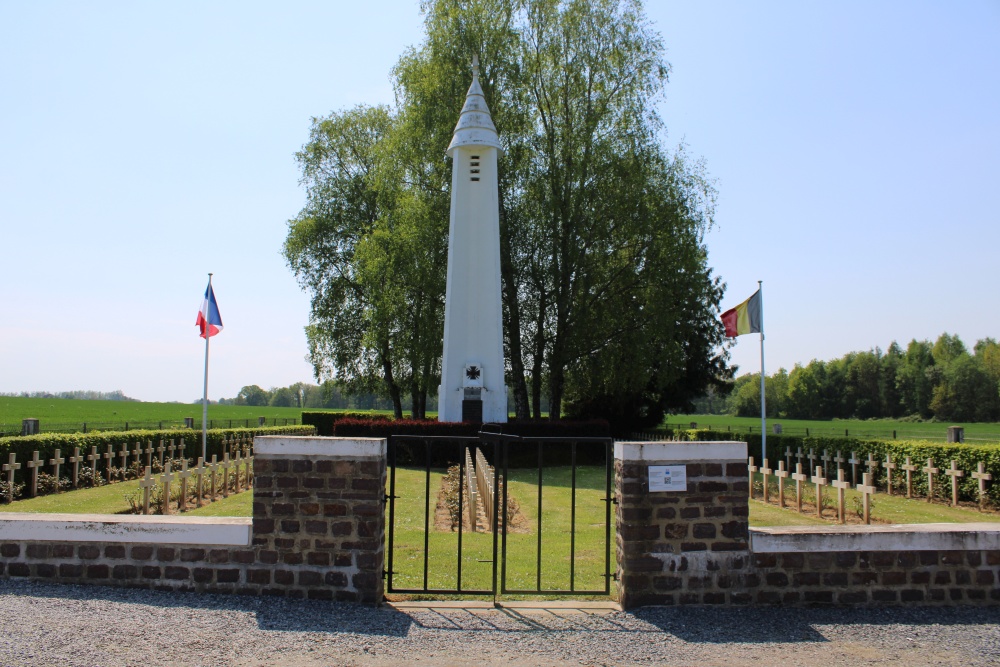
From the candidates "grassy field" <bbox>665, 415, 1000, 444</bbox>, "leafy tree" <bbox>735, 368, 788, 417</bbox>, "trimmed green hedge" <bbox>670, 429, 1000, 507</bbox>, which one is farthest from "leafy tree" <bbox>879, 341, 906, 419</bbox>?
"trimmed green hedge" <bbox>670, 429, 1000, 507</bbox>

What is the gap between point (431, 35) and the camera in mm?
23781

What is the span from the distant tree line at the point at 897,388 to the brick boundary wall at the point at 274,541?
185 ft

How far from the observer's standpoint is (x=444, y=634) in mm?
4465

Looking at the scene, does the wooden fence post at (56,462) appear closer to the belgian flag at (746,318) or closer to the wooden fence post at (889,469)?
the belgian flag at (746,318)

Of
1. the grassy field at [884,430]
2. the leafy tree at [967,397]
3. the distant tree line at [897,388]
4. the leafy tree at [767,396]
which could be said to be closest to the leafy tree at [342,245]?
the grassy field at [884,430]

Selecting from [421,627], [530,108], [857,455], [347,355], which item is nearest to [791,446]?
[857,455]

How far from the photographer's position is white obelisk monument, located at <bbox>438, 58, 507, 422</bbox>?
Answer: 20.9 meters

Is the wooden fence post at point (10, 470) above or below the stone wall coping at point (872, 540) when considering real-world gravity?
below

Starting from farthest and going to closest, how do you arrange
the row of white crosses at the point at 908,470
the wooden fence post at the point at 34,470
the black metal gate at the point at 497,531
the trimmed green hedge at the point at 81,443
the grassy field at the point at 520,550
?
the row of white crosses at the point at 908,470
the trimmed green hedge at the point at 81,443
the wooden fence post at the point at 34,470
the grassy field at the point at 520,550
the black metal gate at the point at 497,531

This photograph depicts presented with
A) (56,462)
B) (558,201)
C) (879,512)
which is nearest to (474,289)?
(558,201)

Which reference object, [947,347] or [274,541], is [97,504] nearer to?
[274,541]

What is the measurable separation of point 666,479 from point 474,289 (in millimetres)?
16370

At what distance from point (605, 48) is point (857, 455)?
1432cm

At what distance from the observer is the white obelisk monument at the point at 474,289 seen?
68.6 ft
